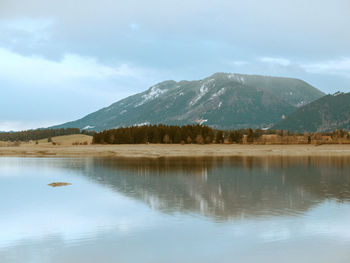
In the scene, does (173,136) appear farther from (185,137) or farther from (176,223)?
(176,223)

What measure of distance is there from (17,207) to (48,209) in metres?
2.93

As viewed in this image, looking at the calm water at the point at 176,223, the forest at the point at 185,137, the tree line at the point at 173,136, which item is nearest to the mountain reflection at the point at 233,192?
the calm water at the point at 176,223

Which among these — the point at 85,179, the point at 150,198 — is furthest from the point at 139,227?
the point at 85,179

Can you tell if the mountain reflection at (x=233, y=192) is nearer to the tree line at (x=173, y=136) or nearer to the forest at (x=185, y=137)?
the forest at (x=185, y=137)

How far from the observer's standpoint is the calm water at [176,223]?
18.2m

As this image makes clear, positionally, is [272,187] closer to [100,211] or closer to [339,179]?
[339,179]

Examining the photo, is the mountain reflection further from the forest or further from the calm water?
the forest

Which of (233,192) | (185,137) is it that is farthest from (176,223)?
(185,137)

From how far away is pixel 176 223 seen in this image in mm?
24422

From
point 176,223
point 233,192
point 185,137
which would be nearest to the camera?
point 176,223

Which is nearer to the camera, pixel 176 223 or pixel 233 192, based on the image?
pixel 176 223

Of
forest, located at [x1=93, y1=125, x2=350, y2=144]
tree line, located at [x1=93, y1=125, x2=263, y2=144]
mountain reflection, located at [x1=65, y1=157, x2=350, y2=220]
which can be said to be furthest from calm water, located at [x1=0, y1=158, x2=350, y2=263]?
tree line, located at [x1=93, y1=125, x2=263, y2=144]

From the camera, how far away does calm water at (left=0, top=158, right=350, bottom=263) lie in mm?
18250

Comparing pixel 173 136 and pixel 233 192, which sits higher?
pixel 173 136
